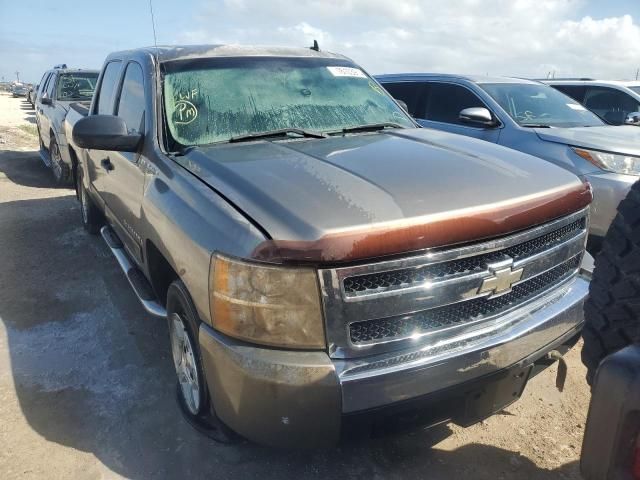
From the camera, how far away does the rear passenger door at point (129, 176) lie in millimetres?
3090

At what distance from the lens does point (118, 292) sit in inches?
170

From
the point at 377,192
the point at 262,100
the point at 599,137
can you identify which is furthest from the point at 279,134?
the point at 599,137

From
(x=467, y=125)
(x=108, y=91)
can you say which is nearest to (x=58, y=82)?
(x=108, y=91)

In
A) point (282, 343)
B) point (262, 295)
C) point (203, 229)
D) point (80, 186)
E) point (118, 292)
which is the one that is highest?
point (203, 229)

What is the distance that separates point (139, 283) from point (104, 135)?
939mm

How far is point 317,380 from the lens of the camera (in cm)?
181

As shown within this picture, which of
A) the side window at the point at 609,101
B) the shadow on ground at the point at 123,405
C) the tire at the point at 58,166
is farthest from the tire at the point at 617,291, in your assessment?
the tire at the point at 58,166

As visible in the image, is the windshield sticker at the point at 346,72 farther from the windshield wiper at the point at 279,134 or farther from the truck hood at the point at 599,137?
the truck hood at the point at 599,137

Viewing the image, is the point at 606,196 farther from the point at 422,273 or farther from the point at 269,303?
the point at 269,303

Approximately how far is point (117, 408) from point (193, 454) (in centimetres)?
60

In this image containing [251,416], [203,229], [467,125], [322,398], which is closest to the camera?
[322,398]

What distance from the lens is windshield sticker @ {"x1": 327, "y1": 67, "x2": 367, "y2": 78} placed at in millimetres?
3629

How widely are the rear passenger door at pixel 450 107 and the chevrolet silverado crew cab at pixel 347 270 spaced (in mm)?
2794

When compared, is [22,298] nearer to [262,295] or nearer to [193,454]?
[193,454]
